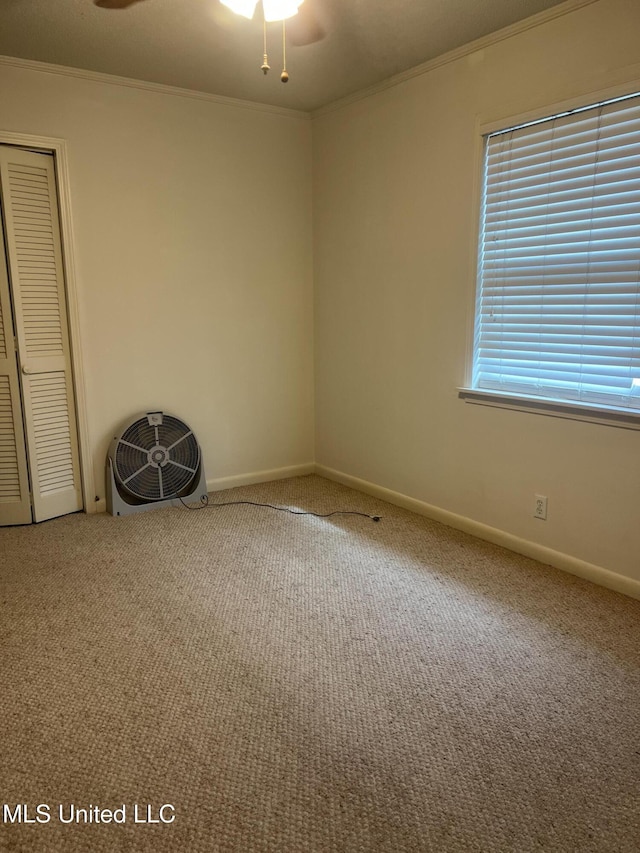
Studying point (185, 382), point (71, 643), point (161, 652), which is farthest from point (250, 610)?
point (185, 382)

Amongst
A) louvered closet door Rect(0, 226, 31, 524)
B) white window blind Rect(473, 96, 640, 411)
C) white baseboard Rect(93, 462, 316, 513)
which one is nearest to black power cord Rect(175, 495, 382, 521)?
white baseboard Rect(93, 462, 316, 513)

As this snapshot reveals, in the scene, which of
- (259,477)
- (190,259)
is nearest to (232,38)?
(190,259)

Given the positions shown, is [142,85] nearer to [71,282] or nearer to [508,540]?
[71,282]

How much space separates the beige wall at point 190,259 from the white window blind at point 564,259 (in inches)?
61.7

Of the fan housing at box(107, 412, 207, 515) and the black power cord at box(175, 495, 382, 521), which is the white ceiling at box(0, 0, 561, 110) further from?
the black power cord at box(175, 495, 382, 521)

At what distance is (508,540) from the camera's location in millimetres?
2992

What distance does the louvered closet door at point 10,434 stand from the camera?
3.16 m

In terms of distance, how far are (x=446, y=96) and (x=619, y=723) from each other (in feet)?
9.43

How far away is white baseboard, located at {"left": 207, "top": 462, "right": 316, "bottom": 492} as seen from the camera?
13.0 feet

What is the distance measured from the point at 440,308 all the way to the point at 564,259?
0.74 m

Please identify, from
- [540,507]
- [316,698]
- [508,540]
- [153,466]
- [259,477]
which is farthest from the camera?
[259,477]

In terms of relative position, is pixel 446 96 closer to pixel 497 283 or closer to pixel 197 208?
pixel 497 283

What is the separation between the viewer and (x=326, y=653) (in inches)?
83.8

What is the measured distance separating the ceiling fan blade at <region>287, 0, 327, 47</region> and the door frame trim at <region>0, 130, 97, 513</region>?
4.53 ft
